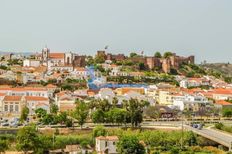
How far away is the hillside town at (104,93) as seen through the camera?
44.6 meters

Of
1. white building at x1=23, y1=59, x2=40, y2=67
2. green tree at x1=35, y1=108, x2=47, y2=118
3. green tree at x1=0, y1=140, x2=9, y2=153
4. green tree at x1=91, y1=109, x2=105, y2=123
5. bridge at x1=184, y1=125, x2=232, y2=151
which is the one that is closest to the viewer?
green tree at x1=0, y1=140, x2=9, y2=153

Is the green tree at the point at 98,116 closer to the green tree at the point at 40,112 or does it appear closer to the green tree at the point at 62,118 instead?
the green tree at the point at 62,118

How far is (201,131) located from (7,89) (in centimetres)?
2358

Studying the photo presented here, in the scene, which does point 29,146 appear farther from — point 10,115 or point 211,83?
point 211,83

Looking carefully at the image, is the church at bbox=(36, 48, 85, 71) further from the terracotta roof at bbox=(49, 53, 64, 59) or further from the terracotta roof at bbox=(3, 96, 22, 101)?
the terracotta roof at bbox=(3, 96, 22, 101)

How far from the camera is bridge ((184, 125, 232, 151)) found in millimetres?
36741

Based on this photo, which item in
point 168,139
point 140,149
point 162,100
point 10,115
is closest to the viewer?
point 140,149

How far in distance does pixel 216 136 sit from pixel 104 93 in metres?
20.9

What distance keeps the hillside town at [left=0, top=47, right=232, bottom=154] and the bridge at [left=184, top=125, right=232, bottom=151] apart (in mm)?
4997

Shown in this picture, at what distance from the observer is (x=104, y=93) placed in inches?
2303

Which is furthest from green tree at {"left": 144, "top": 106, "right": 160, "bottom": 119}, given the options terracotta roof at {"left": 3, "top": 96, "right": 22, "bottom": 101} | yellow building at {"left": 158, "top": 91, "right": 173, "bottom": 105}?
terracotta roof at {"left": 3, "top": 96, "right": 22, "bottom": 101}

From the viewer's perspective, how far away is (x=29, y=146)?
34.1 metres

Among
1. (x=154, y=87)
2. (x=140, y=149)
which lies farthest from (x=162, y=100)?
(x=140, y=149)

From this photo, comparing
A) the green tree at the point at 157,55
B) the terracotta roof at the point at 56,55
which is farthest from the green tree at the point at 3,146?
the green tree at the point at 157,55
